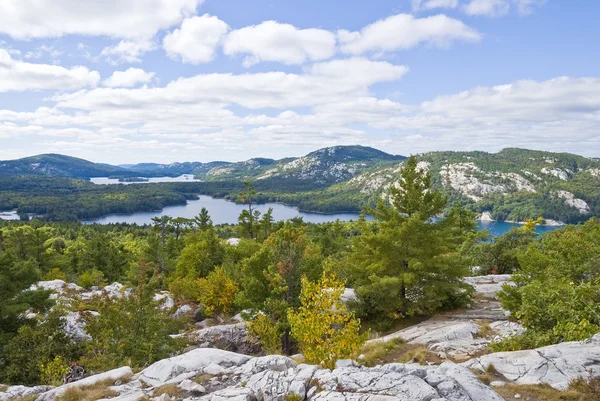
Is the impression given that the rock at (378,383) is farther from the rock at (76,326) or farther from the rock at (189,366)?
the rock at (76,326)

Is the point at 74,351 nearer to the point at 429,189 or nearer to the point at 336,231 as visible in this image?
the point at 429,189

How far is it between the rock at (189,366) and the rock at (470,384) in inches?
285

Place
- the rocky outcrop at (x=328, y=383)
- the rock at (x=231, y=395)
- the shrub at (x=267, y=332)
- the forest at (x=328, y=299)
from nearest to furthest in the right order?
1. the rocky outcrop at (x=328, y=383)
2. the rock at (x=231, y=395)
3. the forest at (x=328, y=299)
4. the shrub at (x=267, y=332)

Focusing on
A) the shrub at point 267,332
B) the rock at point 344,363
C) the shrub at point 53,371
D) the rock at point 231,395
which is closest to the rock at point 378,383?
the rock at point 344,363

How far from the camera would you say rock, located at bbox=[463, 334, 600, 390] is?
9859 mm

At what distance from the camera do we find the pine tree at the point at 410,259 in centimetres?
2088

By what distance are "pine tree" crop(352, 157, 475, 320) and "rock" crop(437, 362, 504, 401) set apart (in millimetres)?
10199

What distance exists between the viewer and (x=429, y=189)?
2314 centimetres

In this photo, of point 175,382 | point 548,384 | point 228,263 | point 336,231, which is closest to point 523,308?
point 548,384

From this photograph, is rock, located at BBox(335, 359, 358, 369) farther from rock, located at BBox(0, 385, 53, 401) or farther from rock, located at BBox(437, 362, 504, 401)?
rock, located at BBox(0, 385, 53, 401)

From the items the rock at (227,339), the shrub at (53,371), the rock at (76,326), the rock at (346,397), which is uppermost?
the rock at (346,397)

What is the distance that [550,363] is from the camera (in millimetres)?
10445

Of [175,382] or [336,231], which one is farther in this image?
[336,231]

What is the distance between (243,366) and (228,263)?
2232 centimetres
